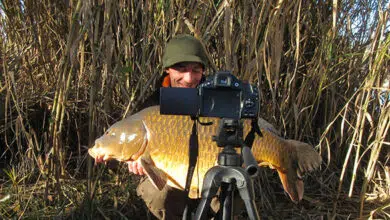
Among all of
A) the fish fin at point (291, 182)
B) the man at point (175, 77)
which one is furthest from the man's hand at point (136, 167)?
the fish fin at point (291, 182)

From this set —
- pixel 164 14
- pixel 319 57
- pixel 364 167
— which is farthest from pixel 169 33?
pixel 364 167

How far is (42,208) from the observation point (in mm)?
Result: 2078

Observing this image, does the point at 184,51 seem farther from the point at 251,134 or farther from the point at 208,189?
the point at 208,189

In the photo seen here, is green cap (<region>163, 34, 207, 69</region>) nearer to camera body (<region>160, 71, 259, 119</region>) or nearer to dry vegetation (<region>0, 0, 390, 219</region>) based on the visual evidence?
dry vegetation (<region>0, 0, 390, 219</region>)

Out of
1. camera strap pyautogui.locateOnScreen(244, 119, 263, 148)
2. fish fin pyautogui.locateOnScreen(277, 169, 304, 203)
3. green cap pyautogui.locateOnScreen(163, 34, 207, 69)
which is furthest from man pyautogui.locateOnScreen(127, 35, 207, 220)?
camera strap pyautogui.locateOnScreen(244, 119, 263, 148)

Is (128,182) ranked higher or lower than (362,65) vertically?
lower

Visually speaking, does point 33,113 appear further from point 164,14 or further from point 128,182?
point 164,14

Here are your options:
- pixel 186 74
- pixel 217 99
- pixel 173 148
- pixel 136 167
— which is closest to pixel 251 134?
pixel 217 99

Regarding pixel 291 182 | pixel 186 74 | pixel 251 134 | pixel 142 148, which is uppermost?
pixel 186 74

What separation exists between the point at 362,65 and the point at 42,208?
1.80 m

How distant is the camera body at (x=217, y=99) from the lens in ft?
3.58

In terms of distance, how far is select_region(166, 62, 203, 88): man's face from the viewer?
5.98 ft

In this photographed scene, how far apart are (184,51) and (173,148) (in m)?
0.43

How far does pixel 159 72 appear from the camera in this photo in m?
2.21
